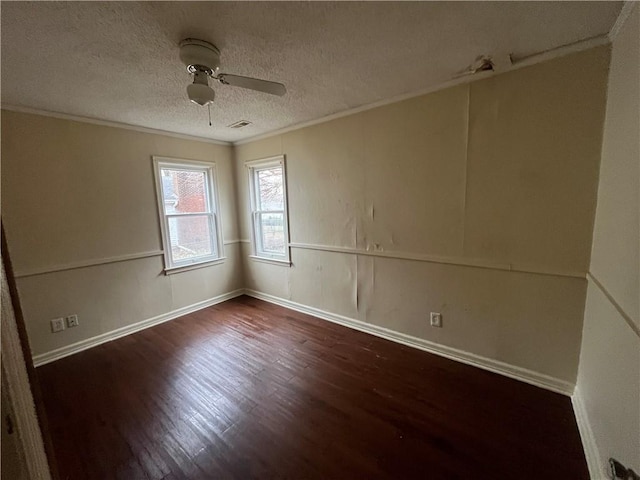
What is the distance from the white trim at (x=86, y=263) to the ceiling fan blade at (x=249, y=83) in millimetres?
2462

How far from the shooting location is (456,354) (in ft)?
7.97

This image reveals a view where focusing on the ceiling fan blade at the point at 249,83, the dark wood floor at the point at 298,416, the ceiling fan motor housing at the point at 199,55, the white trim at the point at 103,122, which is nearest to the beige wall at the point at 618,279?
the dark wood floor at the point at 298,416

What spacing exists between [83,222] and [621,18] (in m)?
4.35

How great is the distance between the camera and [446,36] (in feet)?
5.18

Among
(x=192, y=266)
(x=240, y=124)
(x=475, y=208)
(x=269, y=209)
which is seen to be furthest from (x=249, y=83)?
(x=192, y=266)

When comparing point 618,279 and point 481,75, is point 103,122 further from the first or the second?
point 618,279

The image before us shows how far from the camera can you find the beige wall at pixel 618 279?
1.14 meters

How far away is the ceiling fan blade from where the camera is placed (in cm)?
158

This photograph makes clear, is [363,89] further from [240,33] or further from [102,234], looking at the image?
[102,234]

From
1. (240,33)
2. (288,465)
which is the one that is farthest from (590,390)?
(240,33)

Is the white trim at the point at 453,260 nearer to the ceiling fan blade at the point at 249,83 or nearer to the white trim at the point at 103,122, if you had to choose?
the ceiling fan blade at the point at 249,83

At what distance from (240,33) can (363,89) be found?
1.14 meters

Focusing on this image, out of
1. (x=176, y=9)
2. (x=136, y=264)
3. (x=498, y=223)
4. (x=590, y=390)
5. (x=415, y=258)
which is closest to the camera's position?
(x=176, y=9)

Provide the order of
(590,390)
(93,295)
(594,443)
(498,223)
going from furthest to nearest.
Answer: (93,295) < (498,223) < (590,390) < (594,443)
